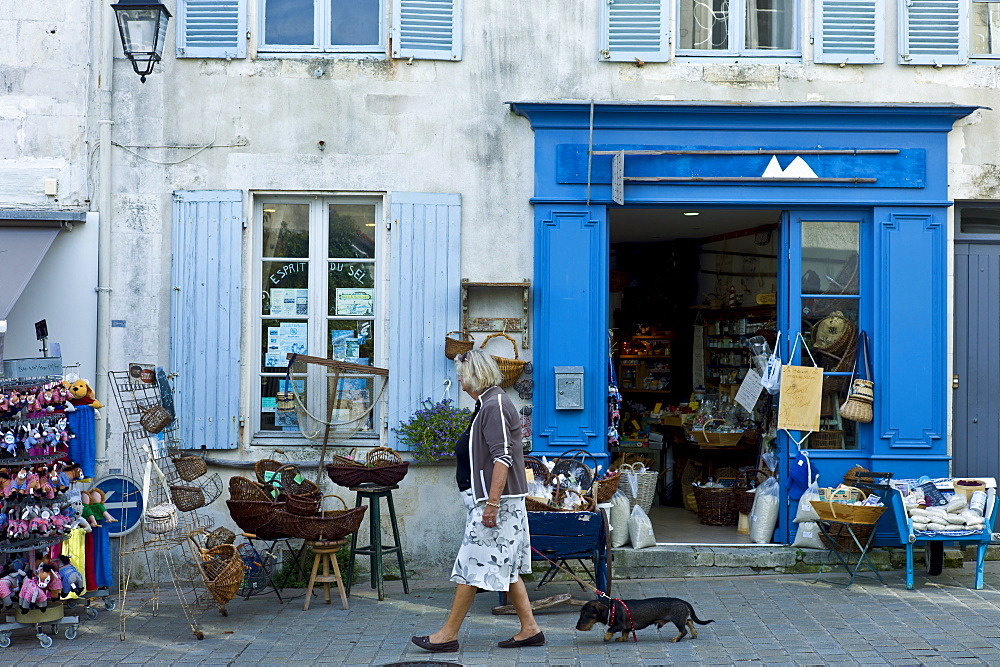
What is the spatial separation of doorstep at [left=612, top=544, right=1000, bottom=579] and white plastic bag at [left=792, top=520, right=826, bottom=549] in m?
0.05

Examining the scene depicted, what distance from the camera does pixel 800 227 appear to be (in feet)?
25.9

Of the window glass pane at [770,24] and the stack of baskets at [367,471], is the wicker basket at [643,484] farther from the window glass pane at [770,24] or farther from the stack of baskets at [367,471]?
the window glass pane at [770,24]

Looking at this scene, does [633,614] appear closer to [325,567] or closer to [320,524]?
[320,524]

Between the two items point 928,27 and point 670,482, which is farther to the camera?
point 670,482

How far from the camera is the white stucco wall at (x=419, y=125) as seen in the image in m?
7.80

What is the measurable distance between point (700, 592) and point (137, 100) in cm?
561

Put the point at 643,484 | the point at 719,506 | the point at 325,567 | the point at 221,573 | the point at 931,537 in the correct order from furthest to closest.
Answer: the point at 719,506 < the point at 643,484 < the point at 931,537 < the point at 325,567 < the point at 221,573

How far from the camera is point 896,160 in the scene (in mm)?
7797

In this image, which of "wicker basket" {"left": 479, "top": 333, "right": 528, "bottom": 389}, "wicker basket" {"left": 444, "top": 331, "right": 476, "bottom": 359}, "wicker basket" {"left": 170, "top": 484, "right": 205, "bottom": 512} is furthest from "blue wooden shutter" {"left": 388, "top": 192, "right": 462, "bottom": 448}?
"wicker basket" {"left": 170, "top": 484, "right": 205, "bottom": 512}

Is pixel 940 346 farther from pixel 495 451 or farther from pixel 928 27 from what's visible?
pixel 495 451

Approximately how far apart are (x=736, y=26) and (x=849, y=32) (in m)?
0.86

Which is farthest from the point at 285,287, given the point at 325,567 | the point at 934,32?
the point at 934,32

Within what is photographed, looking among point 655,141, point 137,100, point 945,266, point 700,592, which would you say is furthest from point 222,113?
point 945,266

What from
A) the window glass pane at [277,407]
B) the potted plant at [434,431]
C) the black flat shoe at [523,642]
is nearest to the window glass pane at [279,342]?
the window glass pane at [277,407]
